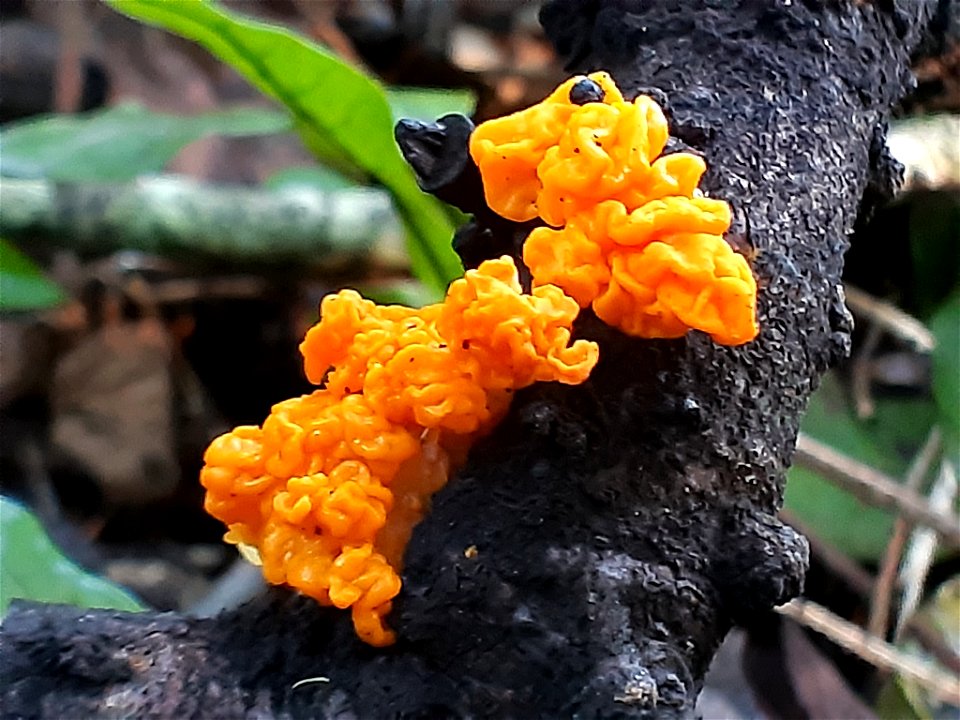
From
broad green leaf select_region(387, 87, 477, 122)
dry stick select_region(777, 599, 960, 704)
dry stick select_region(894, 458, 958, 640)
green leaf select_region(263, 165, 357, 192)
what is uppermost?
broad green leaf select_region(387, 87, 477, 122)

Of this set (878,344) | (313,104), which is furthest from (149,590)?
(878,344)

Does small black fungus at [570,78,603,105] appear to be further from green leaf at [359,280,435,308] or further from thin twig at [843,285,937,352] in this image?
thin twig at [843,285,937,352]

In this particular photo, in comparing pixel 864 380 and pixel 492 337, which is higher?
pixel 492 337

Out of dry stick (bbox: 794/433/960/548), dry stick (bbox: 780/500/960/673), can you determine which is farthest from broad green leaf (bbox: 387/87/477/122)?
dry stick (bbox: 780/500/960/673)

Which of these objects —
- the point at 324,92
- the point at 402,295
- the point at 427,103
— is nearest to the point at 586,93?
the point at 324,92

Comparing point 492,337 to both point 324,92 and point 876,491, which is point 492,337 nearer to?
point 324,92
